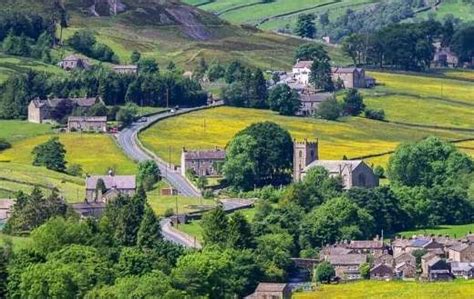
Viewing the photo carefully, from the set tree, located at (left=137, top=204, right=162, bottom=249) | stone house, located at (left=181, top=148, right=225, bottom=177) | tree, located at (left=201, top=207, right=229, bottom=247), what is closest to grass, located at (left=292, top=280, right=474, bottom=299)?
tree, located at (left=201, top=207, right=229, bottom=247)

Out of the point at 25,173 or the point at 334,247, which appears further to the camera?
the point at 25,173

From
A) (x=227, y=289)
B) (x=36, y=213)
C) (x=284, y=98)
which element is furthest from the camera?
(x=284, y=98)

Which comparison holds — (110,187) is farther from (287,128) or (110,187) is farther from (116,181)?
(287,128)

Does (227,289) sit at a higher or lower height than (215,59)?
lower

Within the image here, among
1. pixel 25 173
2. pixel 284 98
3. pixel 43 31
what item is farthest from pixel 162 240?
pixel 43 31

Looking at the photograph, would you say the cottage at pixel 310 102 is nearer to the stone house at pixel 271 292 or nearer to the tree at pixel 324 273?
the tree at pixel 324 273

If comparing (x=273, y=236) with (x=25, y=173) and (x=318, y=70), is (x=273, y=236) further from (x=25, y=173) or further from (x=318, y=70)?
(x=318, y=70)

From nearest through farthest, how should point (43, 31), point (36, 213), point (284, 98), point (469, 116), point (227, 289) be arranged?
point (227, 289) < point (36, 213) < point (284, 98) < point (469, 116) < point (43, 31)
